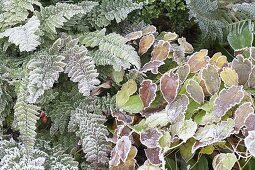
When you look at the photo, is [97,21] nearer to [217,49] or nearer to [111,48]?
Answer: [111,48]

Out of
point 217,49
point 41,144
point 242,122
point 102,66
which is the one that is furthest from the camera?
point 217,49

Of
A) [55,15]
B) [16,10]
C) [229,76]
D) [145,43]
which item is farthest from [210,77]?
[16,10]

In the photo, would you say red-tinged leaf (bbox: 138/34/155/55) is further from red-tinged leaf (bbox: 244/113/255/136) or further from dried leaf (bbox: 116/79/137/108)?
red-tinged leaf (bbox: 244/113/255/136)

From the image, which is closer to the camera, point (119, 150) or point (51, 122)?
point (119, 150)

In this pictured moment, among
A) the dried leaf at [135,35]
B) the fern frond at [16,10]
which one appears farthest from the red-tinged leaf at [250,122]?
the fern frond at [16,10]

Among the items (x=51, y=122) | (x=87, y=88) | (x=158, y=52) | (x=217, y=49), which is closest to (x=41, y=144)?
(x=51, y=122)

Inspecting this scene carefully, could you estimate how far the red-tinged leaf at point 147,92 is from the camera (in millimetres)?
1254

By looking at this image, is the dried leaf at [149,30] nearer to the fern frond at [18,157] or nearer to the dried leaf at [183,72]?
the dried leaf at [183,72]

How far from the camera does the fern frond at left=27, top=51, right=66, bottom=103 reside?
1199 millimetres

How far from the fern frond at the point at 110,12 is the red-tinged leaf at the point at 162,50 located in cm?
15

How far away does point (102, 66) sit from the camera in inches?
55.4

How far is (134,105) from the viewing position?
A: 130 centimetres

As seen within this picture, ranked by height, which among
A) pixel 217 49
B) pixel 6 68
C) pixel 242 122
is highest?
pixel 6 68

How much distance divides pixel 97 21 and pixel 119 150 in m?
0.49
